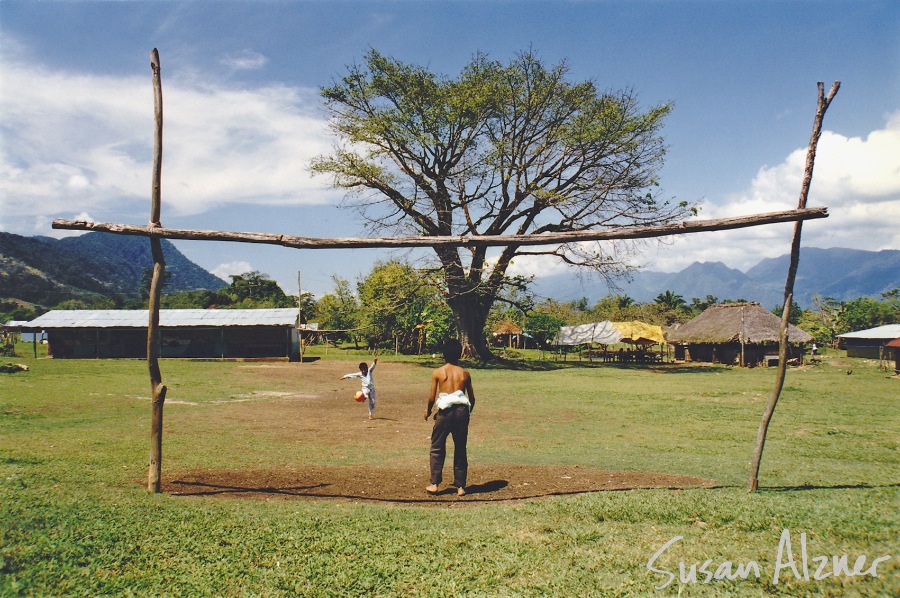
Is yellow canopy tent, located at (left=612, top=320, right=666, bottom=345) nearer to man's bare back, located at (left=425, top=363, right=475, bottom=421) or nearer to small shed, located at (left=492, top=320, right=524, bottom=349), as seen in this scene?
small shed, located at (left=492, top=320, right=524, bottom=349)

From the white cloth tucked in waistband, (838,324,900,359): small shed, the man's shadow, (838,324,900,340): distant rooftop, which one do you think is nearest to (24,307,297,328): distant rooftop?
the man's shadow

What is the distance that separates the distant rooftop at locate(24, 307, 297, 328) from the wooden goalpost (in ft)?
116

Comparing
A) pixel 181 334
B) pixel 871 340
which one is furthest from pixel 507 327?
pixel 871 340

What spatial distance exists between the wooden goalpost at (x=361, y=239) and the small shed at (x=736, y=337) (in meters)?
35.5

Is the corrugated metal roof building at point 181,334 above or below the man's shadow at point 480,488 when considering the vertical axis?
above

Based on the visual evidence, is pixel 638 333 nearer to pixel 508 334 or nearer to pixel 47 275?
pixel 508 334

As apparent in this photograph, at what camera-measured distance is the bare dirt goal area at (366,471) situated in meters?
7.37

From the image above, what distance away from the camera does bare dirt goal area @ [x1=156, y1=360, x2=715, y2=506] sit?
737 centimetres

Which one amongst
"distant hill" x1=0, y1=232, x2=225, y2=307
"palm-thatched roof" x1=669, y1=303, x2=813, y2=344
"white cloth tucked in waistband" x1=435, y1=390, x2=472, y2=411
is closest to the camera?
"white cloth tucked in waistband" x1=435, y1=390, x2=472, y2=411

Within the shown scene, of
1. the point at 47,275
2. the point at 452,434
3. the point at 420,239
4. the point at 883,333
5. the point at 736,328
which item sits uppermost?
the point at 47,275

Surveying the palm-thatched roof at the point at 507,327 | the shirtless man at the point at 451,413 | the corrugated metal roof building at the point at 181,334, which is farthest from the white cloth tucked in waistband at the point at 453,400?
the palm-thatched roof at the point at 507,327

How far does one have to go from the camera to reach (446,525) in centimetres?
577

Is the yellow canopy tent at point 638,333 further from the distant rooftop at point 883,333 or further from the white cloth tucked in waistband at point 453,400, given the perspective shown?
the white cloth tucked in waistband at point 453,400

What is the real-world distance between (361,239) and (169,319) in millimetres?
40962
